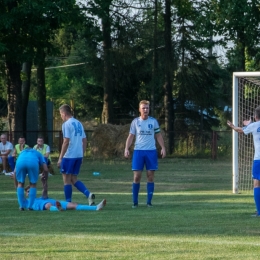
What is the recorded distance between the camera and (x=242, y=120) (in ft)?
75.9

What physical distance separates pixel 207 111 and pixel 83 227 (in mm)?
41121

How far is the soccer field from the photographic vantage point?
380 inches

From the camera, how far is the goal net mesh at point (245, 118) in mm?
21078

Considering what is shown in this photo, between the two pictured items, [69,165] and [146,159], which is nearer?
[146,159]

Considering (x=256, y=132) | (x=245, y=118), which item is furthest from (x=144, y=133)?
(x=245, y=118)

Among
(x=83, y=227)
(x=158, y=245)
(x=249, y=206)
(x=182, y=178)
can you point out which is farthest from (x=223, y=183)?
(x=158, y=245)

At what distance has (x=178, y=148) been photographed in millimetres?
42094

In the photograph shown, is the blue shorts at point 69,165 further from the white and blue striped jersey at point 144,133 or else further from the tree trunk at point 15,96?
the tree trunk at point 15,96

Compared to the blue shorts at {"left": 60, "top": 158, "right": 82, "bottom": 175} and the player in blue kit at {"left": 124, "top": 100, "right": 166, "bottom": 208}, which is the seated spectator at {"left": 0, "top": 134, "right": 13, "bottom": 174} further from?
the player in blue kit at {"left": 124, "top": 100, "right": 166, "bottom": 208}

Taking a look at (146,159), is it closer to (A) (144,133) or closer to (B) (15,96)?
(A) (144,133)

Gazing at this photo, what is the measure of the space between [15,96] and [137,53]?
1081 centimetres

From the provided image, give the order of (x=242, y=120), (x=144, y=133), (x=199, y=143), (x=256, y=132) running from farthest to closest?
1. (x=199, y=143)
2. (x=242, y=120)
3. (x=144, y=133)
4. (x=256, y=132)

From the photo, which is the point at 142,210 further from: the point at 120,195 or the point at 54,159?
the point at 54,159

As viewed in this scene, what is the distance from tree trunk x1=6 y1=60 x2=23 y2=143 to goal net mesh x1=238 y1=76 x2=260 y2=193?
44.4 feet
